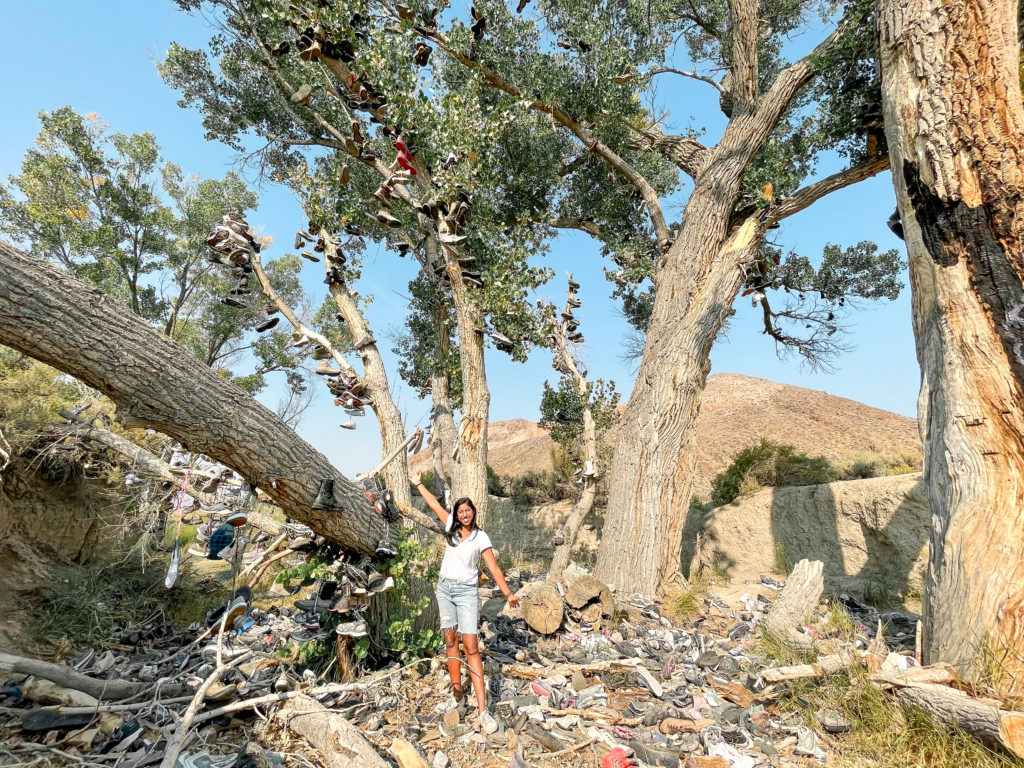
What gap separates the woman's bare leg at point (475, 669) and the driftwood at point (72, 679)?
7.65ft

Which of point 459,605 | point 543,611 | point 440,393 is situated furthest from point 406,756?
point 440,393

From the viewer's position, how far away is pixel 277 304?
5016 mm

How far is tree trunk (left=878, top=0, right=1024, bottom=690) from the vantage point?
3086 mm

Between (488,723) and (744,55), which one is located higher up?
(744,55)

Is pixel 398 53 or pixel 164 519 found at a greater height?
pixel 398 53

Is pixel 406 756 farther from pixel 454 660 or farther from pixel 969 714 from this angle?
pixel 969 714

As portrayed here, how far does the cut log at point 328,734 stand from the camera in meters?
2.66

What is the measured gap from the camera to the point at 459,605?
3578mm

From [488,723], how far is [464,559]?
1.05 metres

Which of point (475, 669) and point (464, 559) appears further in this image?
point (464, 559)

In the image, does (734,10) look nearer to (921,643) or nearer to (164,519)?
(921,643)

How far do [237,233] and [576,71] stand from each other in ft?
17.7

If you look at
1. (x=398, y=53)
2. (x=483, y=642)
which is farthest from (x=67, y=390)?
(x=483, y=642)

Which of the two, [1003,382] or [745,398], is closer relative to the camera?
[1003,382]
